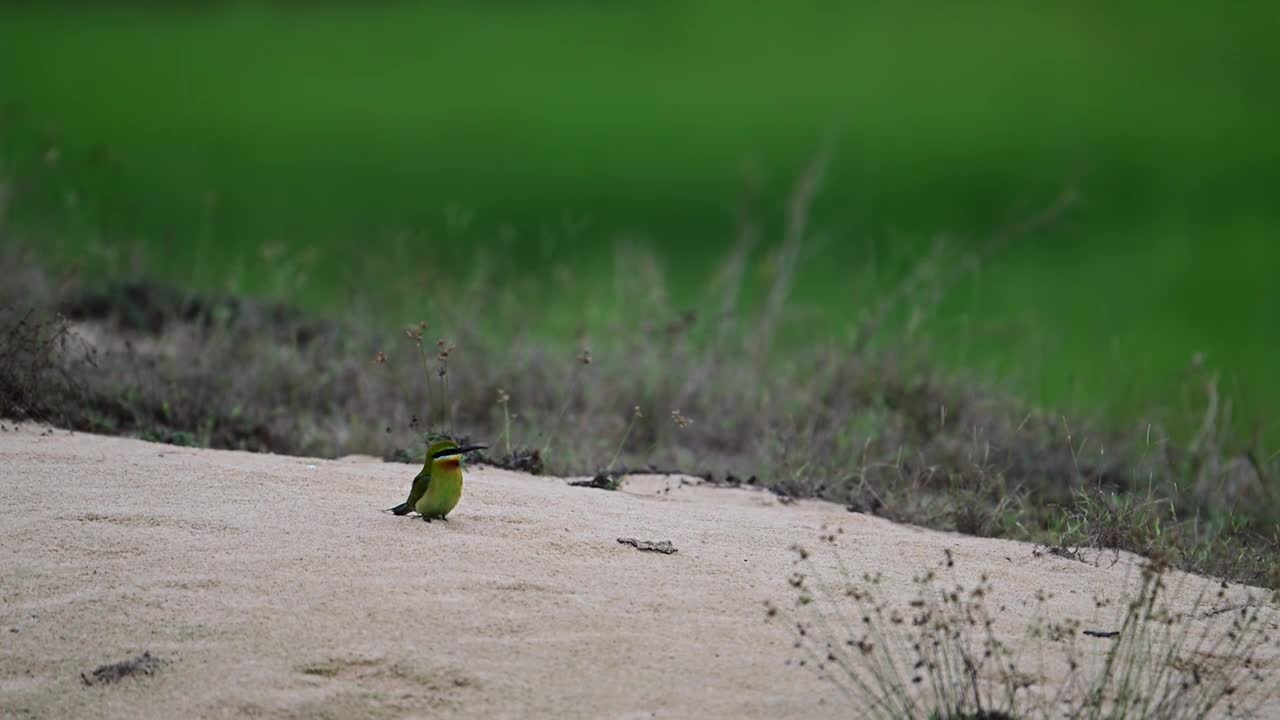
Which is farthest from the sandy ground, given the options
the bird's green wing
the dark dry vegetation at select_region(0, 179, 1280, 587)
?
the dark dry vegetation at select_region(0, 179, 1280, 587)

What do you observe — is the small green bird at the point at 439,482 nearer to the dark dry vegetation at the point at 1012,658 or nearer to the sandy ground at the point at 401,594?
the sandy ground at the point at 401,594

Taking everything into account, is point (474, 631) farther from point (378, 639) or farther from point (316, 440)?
point (316, 440)

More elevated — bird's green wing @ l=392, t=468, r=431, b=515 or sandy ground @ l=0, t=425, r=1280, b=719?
bird's green wing @ l=392, t=468, r=431, b=515

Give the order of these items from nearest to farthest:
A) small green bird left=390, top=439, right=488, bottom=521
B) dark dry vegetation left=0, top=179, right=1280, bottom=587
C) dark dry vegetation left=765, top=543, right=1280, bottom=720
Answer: dark dry vegetation left=765, top=543, right=1280, bottom=720 → small green bird left=390, top=439, right=488, bottom=521 → dark dry vegetation left=0, top=179, right=1280, bottom=587

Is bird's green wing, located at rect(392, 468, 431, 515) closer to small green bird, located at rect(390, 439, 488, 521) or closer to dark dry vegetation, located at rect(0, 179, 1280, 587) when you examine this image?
small green bird, located at rect(390, 439, 488, 521)

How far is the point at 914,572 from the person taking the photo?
3.95m

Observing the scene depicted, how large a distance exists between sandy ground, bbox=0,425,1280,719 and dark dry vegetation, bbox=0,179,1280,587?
744 mm

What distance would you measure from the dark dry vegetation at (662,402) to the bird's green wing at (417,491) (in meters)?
0.94

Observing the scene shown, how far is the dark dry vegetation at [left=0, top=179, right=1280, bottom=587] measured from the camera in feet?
17.3

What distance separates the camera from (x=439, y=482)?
3830 millimetres

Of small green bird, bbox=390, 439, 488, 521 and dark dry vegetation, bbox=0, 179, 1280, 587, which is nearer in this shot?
small green bird, bbox=390, 439, 488, 521

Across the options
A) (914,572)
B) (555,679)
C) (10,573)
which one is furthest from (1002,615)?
(10,573)

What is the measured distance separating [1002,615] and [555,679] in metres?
1.34

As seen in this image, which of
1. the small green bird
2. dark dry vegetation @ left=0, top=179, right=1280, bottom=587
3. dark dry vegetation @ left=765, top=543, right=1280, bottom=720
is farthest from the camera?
dark dry vegetation @ left=0, top=179, right=1280, bottom=587
